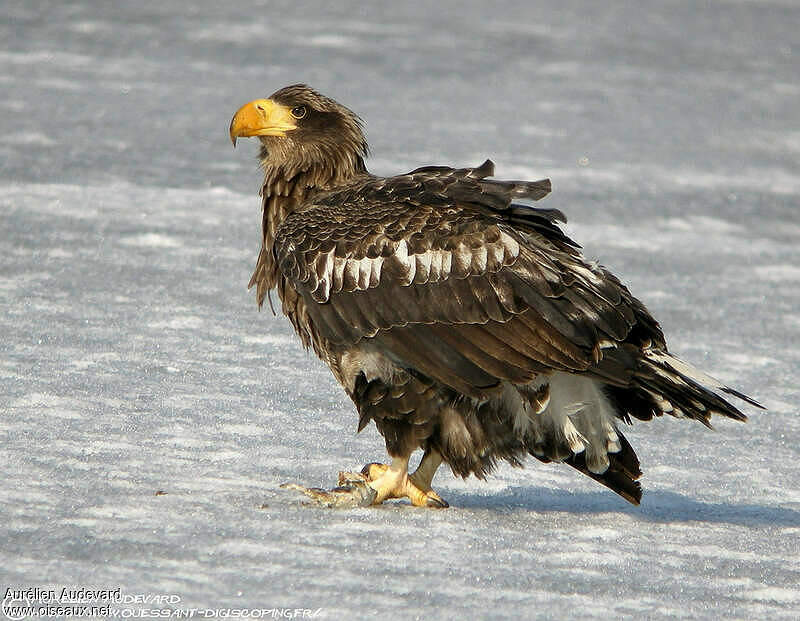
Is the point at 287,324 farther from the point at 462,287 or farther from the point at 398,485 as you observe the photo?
the point at 462,287

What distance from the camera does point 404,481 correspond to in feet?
18.4

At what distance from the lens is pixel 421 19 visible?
17250mm

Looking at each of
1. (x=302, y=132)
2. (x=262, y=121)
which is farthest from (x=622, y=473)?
(x=262, y=121)

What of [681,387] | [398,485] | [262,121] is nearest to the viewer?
[681,387]

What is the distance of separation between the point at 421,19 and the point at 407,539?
1318 centimetres

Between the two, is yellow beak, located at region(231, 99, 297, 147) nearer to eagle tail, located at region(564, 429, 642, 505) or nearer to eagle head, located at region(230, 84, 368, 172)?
eagle head, located at region(230, 84, 368, 172)

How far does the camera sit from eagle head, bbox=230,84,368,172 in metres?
6.18

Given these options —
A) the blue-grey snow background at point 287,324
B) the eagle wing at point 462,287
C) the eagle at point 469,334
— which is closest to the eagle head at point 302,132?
the eagle at point 469,334

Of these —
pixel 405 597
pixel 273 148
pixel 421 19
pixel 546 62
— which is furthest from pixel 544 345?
pixel 421 19

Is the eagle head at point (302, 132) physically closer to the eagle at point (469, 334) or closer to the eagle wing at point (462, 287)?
the eagle at point (469, 334)

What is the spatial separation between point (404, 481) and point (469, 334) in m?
0.72

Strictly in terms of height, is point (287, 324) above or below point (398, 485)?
above

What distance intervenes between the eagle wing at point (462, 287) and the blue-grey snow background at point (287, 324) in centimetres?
65

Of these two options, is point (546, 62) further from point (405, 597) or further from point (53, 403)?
point (405, 597)
